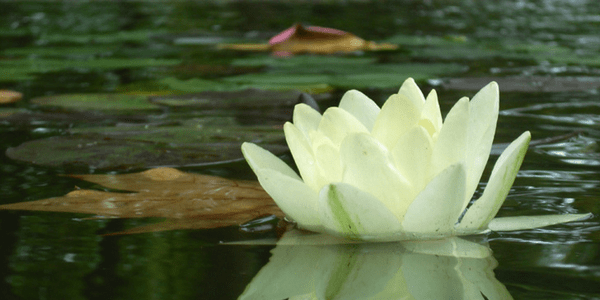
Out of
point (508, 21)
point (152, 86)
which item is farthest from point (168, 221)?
point (508, 21)

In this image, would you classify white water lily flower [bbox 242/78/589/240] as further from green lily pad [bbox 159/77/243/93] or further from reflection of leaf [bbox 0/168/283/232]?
green lily pad [bbox 159/77/243/93]

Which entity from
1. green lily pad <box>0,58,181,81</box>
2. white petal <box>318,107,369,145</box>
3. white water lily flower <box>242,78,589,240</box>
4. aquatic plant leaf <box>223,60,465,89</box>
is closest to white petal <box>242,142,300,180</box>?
white water lily flower <box>242,78,589,240</box>

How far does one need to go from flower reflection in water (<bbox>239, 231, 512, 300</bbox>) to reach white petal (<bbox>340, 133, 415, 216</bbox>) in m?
0.07

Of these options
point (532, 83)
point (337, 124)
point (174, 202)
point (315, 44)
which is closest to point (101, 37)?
point (315, 44)

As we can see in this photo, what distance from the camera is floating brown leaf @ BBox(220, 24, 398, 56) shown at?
3313 millimetres

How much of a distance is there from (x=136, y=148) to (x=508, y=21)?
5108mm

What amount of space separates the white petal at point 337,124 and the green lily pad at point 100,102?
1404mm

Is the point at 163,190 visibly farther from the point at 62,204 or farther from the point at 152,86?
the point at 152,86

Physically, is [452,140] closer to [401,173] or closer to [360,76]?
[401,173]

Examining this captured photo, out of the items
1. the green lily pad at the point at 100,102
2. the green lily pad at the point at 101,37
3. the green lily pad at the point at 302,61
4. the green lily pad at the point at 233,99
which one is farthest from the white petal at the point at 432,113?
the green lily pad at the point at 101,37

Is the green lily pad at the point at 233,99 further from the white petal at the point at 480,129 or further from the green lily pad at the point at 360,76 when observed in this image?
the white petal at the point at 480,129

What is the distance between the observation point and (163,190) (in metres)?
1.26

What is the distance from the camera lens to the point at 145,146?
1.64 metres

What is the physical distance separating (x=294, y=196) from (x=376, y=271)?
0.55ft
